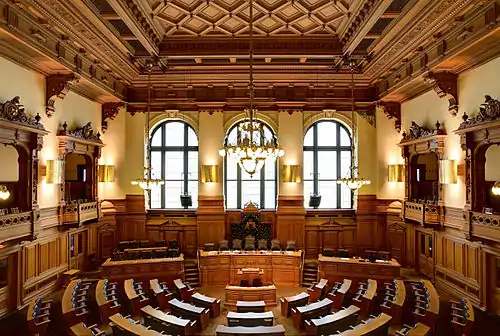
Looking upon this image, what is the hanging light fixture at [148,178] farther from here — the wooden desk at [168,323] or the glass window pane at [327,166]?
the glass window pane at [327,166]

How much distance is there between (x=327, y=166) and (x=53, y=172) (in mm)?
10559

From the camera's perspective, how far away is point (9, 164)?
1074 cm

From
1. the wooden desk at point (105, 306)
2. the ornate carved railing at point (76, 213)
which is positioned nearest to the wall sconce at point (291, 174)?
the ornate carved railing at point (76, 213)

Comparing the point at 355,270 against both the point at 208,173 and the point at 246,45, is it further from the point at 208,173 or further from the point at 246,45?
the point at 246,45

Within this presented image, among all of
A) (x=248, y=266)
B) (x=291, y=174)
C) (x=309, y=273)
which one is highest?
(x=291, y=174)

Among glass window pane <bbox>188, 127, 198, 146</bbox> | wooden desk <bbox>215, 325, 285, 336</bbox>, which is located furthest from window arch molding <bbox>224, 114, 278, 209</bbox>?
wooden desk <bbox>215, 325, 285, 336</bbox>

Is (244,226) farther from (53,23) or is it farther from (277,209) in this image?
(53,23)

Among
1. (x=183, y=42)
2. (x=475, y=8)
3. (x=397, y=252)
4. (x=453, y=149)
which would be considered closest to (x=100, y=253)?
(x=183, y=42)

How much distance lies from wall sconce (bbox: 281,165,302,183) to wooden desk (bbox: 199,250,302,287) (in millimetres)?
3296

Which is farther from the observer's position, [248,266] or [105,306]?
[248,266]

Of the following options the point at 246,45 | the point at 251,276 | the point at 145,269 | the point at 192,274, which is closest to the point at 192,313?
the point at 251,276

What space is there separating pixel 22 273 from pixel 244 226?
8001mm

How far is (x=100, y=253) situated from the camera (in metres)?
14.9

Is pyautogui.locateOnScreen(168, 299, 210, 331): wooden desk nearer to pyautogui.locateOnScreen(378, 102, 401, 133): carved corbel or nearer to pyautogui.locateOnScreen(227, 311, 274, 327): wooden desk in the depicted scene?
pyautogui.locateOnScreen(227, 311, 274, 327): wooden desk
